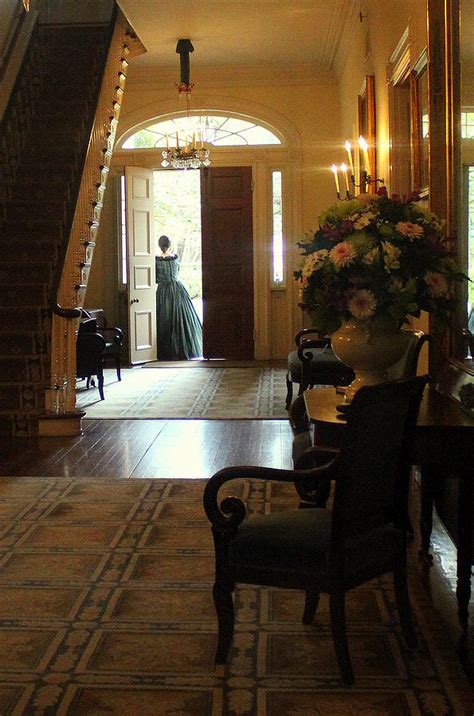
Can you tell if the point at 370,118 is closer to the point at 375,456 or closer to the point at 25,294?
the point at 25,294

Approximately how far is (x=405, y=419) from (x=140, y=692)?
4.08 feet

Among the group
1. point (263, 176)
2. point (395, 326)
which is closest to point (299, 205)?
point (263, 176)

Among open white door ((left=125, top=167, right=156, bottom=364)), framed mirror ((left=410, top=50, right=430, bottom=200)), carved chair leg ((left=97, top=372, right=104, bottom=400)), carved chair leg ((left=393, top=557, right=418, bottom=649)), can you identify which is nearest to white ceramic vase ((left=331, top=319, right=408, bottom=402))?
carved chair leg ((left=393, top=557, right=418, bottom=649))

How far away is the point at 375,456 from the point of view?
2891 millimetres

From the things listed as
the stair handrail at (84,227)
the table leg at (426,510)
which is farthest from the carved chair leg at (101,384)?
the table leg at (426,510)

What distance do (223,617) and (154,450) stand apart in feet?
12.4

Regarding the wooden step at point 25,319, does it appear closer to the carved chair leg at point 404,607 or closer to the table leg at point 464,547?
the carved chair leg at point 404,607

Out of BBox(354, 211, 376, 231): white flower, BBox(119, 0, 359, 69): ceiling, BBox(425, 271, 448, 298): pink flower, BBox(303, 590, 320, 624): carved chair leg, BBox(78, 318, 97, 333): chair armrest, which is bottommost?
BBox(303, 590, 320, 624): carved chair leg

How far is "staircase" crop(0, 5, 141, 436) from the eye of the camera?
7.94 meters

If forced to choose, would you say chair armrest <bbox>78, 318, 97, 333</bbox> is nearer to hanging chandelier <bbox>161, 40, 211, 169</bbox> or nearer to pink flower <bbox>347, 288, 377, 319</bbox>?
hanging chandelier <bbox>161, 40, 211, 169</bbox>

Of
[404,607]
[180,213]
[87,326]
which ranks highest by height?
[180,213]

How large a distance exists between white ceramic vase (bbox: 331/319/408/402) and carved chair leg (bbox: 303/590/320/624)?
29.9 inches

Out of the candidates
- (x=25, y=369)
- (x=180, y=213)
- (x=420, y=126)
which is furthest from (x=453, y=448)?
(x=180, y=213)

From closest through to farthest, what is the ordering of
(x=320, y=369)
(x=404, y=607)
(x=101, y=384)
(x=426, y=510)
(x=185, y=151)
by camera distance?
(x=404, y=607) < (x=426, y=510) < (x=320, y=369) < (x=101, y=384) < (x=185, y=151)
